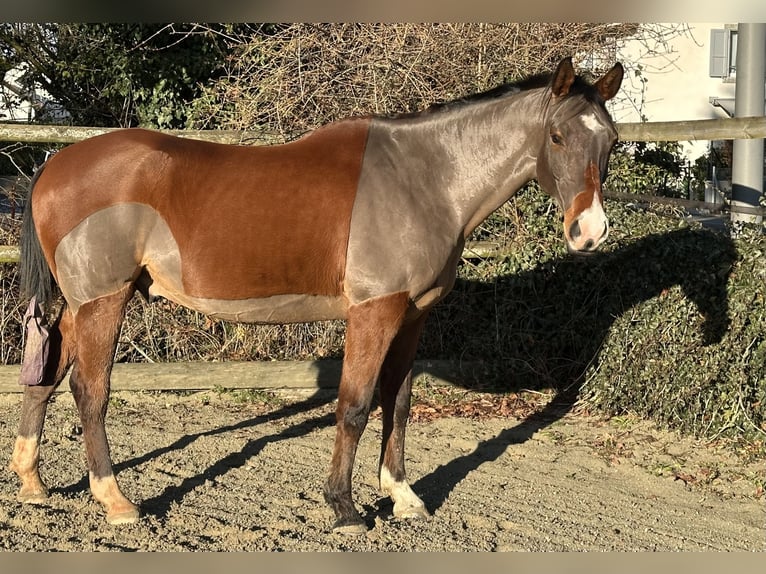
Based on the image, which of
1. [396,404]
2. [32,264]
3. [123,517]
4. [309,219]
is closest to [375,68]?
[309,219]

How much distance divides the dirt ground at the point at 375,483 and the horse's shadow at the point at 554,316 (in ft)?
0.11

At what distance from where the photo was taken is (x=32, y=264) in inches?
171

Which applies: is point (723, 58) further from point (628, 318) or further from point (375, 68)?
point (628, 318)

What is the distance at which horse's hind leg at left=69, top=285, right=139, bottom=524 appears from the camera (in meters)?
4.09

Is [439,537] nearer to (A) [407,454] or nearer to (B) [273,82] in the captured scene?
(A) [407,454]

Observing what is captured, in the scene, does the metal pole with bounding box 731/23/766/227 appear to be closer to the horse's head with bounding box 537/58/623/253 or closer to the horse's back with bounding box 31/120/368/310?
the horse's head with bounding box 537/58/623/253

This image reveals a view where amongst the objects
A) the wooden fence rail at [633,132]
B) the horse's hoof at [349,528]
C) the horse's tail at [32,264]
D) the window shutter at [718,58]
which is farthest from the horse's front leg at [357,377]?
the window shutter at [718,58]

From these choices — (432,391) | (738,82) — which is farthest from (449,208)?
(738,82)

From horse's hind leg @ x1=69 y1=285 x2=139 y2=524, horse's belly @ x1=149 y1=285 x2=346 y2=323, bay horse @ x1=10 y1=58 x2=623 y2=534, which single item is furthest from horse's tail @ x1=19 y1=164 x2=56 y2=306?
horse's belly @ x1=149 y1=285 x2=346 y2=323

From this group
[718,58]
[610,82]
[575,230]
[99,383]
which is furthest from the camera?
[718,58]

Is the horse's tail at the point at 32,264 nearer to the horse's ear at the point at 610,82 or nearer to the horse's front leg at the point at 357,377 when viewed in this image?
the horse's front leg at the point at 357,377

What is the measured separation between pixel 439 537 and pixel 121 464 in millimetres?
2160

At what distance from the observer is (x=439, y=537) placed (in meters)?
3.96

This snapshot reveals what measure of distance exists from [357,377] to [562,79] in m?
1.67
